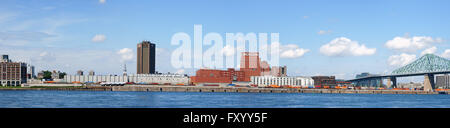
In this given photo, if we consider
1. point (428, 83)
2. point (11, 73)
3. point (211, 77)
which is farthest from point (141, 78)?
point (428, 83)

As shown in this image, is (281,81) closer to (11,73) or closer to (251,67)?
(251,67)

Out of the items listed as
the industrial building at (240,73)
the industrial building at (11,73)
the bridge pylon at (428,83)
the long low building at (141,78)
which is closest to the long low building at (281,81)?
the industrial building at (240,73)

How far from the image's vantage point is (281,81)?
156m

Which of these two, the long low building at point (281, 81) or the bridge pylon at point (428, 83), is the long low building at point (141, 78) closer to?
the long low building at point (281, 81)

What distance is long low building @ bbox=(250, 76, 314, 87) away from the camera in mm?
153750

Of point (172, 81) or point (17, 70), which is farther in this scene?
point (172, 81)

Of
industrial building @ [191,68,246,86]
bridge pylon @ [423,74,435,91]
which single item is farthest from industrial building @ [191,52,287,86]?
bridge pylon @ [423,74,435,91]

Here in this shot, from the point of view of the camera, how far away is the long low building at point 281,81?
15375cm
